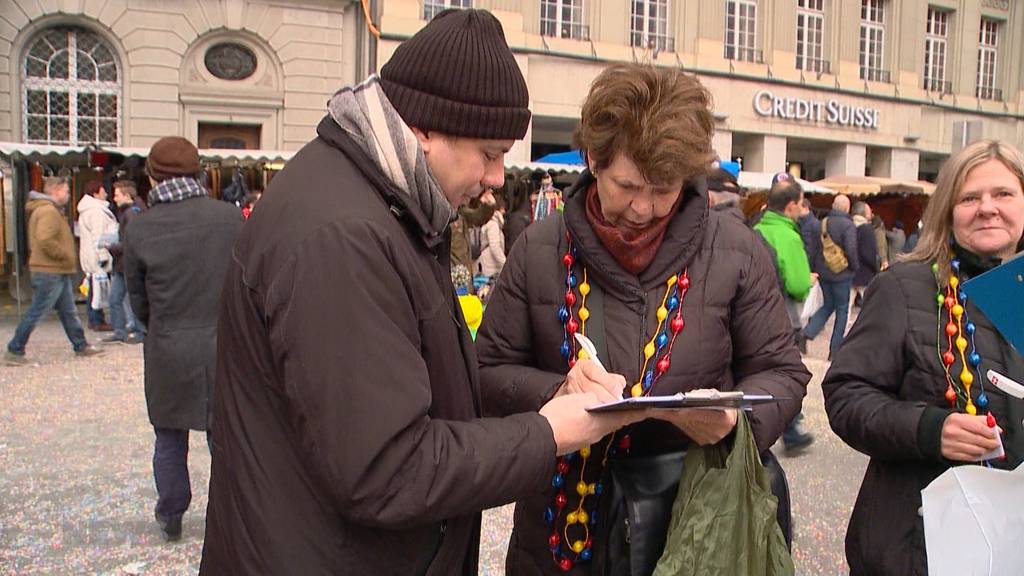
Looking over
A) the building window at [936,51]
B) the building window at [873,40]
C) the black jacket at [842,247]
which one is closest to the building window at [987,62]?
the building window at [936,51]

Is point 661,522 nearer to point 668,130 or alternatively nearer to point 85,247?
point 668,130

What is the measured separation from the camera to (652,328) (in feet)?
7.04

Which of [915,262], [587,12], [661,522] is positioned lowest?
[661,522]

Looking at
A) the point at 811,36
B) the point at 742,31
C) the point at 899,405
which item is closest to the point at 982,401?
the point at 899,405

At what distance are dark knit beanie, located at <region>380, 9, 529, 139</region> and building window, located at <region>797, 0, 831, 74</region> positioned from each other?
2485cm

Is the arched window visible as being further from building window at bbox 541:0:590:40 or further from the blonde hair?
the blonde hair

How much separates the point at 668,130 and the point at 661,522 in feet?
2.95

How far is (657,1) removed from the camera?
22.2 metres

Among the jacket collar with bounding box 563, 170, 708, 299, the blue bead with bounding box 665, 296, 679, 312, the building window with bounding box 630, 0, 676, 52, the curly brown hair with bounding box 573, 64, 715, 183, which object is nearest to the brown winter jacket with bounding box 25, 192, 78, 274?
the jacket collar with bounding box 563, 170, 708, 299

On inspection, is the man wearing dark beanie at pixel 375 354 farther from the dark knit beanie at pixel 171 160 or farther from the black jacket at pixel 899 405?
the dark knit beanie at pixel 171 160

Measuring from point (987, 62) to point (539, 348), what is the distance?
31.3 m

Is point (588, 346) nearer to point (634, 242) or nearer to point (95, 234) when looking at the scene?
point (634, 242)

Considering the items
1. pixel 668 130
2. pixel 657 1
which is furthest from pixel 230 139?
pixel 668 130

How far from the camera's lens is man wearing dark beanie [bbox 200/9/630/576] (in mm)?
1319
